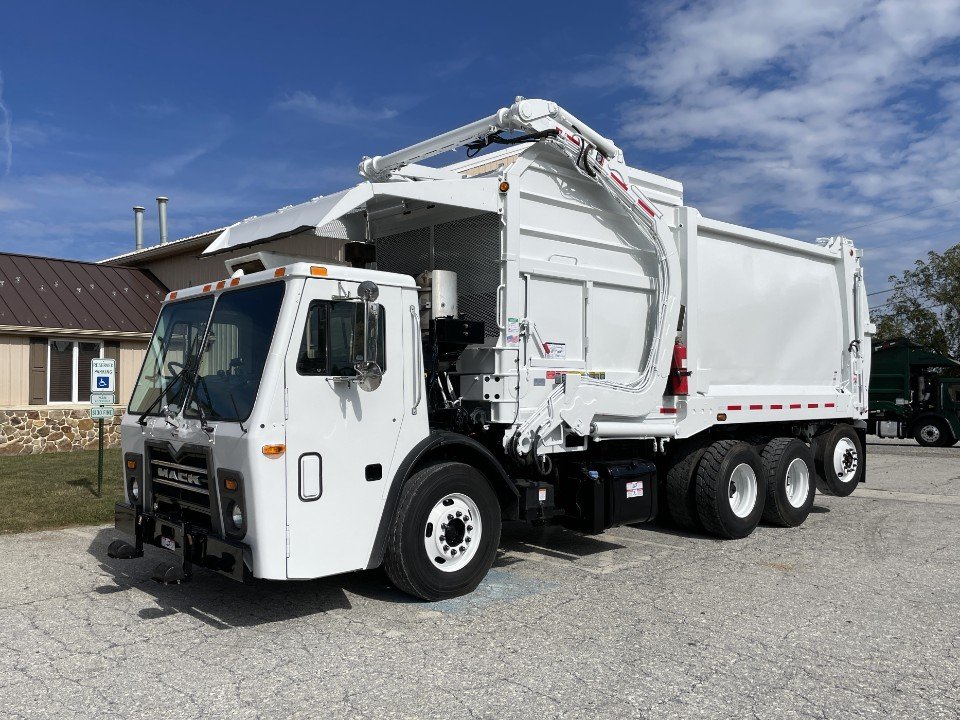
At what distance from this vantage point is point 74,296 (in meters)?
19.4

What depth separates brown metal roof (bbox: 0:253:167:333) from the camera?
58.8 ft

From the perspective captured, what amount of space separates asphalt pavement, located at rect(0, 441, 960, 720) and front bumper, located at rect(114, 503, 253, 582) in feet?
1.50

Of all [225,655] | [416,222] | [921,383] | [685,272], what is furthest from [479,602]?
[921,383]

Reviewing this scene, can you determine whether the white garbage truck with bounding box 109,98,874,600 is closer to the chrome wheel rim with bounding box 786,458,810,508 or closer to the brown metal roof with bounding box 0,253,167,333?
the chrome wheel rim with bounding box 786,458,810,508

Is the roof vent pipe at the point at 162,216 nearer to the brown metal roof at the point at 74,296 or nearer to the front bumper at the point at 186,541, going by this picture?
the brown metal roof at the point at 74,296

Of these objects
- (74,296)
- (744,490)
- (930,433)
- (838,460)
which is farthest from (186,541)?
(930,433)

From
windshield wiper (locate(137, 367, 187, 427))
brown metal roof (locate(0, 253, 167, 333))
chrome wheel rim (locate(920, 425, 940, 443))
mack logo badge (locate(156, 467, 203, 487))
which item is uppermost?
brown metal roof (locate(0, 253, 167, 333))

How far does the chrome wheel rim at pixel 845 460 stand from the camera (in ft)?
33.6

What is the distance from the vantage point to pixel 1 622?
5.65m

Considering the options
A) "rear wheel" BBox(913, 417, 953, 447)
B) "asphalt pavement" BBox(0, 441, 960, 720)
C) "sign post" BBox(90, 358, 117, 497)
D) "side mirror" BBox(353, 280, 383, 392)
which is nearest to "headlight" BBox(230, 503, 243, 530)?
"asphalt pavement" BBox(0, 441, 960, 720)

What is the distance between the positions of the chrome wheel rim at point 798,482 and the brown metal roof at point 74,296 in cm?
1507

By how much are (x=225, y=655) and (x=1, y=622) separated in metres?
1.93

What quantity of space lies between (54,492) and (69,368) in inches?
305

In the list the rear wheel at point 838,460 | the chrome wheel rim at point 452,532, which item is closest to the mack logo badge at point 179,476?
the chrome wheel rim at point 452,532
